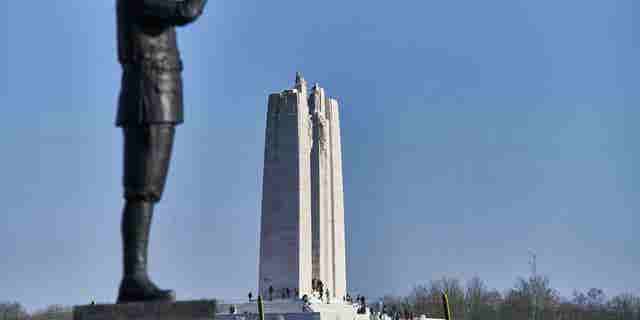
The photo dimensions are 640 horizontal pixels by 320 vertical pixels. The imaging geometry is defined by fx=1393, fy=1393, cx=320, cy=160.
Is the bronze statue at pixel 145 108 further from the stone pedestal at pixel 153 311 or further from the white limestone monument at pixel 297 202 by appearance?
the white limestone monument at pixel 297 202

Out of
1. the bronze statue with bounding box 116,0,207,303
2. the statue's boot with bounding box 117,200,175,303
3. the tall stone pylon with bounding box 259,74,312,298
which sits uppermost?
the tall stone pylon with bounding box 259,74,312,298

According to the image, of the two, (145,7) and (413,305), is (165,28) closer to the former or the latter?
(145,7)

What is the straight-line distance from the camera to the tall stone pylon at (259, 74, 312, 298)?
81688 mm

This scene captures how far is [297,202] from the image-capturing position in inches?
3228

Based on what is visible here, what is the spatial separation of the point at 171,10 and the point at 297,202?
73.4 meters

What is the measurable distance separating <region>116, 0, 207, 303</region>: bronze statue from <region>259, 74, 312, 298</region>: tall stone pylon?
7165cm

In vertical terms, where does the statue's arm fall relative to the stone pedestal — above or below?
above

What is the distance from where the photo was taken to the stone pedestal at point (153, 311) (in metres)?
8.45

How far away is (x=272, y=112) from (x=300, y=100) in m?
2.55

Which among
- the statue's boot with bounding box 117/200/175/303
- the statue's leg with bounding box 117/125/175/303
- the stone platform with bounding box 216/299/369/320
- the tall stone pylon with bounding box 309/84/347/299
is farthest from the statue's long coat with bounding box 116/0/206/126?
the tall stone pylon with bounding box 309/84/347/299

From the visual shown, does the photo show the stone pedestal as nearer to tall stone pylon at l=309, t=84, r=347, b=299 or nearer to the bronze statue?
the bronze statue

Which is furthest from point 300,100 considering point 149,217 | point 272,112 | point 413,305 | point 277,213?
point 149,217

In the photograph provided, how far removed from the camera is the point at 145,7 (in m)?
8.73

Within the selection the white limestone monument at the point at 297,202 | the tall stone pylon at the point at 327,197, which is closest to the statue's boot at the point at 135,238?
the white limestone monument at the point at 297,202
